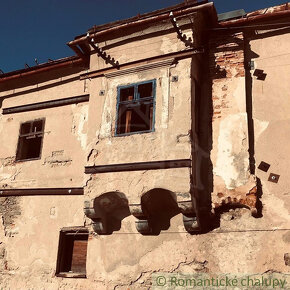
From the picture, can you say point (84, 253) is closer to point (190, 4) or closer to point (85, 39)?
point (85, 39)

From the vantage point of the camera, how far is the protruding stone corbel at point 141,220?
6.70 metres

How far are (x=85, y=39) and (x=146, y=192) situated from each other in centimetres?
400

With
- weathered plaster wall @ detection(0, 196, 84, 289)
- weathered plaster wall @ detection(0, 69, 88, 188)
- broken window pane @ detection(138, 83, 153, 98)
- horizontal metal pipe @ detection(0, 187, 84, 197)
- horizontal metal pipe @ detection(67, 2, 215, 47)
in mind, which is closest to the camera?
horizontal metal pipe @ detection(67, 2, 215, 47)

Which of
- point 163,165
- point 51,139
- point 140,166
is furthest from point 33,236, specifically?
point 163,165

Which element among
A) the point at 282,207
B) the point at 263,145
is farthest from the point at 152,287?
the point at 263,145

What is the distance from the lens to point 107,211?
7387mm

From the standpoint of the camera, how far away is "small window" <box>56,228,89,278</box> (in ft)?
25.3

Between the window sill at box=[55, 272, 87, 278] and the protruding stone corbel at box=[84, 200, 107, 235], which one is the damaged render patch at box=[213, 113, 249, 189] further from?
the window sill at box=[55, 272, 87, 278]

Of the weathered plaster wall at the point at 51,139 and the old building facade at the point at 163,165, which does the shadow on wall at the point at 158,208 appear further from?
the weathered plaster wall at the point at 51,139

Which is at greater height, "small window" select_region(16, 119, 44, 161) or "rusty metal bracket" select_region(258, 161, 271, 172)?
"small window" select_region(16, 119, 44, 161)

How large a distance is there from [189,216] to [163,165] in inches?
40.6

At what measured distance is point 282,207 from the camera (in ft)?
20.5

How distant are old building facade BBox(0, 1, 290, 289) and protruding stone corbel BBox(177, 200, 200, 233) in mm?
23

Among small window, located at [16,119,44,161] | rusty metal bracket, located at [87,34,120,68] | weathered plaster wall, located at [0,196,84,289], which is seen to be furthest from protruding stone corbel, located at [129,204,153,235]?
small window, located at [16,119,44,161]
